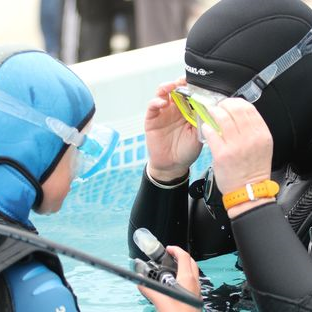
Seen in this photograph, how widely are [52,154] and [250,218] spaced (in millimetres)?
513

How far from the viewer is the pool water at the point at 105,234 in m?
3.55

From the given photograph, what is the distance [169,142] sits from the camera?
3109 millimetres

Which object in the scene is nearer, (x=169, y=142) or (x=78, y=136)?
(x=78, y=136)

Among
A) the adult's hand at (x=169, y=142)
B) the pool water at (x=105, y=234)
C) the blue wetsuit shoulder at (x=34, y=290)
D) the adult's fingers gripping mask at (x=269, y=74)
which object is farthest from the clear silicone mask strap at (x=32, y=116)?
the pool water at (x=105, y=234)

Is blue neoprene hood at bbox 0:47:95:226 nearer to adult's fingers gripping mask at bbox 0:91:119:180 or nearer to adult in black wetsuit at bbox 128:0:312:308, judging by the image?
adult's fingers gripping mask at bbox 0:91:119:180

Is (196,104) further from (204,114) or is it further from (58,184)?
(58,184)

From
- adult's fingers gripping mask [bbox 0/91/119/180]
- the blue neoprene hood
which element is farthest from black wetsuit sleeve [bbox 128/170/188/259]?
the blue neoprene hood

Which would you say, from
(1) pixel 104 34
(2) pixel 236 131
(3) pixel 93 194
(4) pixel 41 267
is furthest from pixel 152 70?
(4) pixel 41 267

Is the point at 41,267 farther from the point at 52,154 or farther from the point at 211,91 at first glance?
the point at 211,91

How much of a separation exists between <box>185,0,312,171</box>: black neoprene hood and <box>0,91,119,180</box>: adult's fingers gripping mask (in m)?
0.41

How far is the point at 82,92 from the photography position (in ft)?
7.41

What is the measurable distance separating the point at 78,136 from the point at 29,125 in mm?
149

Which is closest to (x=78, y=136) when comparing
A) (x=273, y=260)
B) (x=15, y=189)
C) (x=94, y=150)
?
(x=94, y=150)

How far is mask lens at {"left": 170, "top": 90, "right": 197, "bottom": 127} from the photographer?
9.40ft
